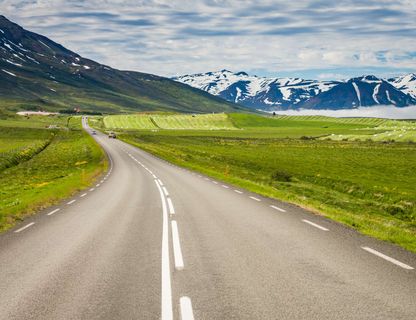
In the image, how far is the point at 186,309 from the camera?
7344 millimetres

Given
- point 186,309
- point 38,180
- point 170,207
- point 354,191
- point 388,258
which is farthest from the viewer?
point 38,180

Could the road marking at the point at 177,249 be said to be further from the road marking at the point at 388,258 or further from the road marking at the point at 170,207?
the road marking at the point at 388,258

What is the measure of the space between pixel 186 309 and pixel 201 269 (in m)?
2.32

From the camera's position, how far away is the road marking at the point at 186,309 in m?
7.01

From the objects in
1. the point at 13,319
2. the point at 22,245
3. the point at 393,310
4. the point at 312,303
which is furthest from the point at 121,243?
the point at 393,310

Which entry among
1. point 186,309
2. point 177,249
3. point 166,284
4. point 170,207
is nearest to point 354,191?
point 170,207

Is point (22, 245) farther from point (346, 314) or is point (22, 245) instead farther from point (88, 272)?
point (346, 314)

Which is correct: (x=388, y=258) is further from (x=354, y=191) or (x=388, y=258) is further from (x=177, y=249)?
(x=354, y=191)

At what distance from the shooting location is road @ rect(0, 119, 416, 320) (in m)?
7.33

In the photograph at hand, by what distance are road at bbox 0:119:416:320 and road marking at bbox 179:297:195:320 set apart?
0.02m

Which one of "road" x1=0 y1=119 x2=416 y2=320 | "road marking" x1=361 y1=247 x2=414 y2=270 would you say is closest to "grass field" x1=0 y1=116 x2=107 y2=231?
"road" x1=0 y1=119 x2=416 y2=320

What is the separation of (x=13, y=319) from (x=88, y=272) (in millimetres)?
2582

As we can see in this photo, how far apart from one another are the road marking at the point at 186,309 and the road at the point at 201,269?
0.05 ft

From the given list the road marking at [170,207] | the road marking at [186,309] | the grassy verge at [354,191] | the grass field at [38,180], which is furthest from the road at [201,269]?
the grass field at [38,180]
